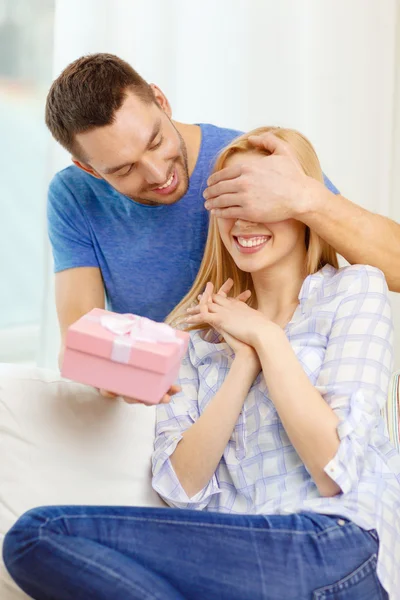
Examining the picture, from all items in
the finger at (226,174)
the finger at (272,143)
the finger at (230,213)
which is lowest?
the finger at (230,213)

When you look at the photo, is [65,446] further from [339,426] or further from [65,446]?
[339,426]

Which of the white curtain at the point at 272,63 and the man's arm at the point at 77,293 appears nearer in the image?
the man's arm at the point at 77,293

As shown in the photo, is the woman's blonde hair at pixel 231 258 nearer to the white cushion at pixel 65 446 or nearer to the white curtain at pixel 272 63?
the white cushion at pixel 65 446

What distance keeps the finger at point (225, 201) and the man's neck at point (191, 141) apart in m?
0.34

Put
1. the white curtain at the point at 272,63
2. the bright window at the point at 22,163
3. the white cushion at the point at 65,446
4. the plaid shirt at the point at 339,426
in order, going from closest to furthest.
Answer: the plaid shirt at the point at 339,426, the white cushion at the point at 65,446, the white curtain at the point at 272,63, the bright window at the point at 22,163

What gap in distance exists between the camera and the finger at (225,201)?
145 centimetres

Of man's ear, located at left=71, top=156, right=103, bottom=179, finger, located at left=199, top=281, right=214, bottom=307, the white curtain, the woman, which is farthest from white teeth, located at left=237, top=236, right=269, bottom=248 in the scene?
the white curtain

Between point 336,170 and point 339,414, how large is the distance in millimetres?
1497

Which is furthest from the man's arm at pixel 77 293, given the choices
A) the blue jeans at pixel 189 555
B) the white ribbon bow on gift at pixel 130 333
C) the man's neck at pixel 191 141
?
the blue jeans at pixel 189 555

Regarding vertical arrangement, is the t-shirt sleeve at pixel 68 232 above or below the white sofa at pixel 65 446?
above

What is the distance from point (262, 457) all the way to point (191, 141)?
0.79 meters

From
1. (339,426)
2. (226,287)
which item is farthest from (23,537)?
(226,287)

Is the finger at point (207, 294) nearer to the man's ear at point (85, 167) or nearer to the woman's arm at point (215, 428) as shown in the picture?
the woman's arm at point (215, 428)

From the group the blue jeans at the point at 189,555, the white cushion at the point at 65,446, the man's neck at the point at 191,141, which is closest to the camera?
the blue jeans at the point at 189,555
